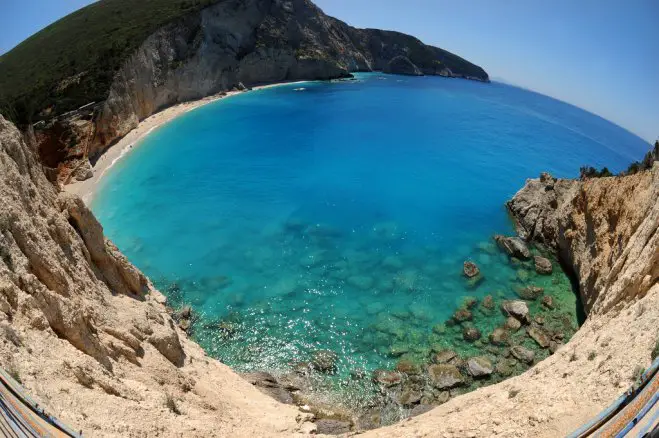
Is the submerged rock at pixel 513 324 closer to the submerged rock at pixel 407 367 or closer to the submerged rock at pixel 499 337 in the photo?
the submerged rock at pixel 499 337

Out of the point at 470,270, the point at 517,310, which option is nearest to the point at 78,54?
the point at 470,270

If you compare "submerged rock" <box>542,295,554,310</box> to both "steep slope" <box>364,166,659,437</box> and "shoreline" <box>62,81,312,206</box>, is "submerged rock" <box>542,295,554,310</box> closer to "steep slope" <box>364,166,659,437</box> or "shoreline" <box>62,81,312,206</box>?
"steep slope" <box>364,166,659,437</box>

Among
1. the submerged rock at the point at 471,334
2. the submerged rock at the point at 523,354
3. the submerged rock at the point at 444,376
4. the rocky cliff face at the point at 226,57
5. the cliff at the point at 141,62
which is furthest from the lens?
the rocky cliff face at the point at 226,57

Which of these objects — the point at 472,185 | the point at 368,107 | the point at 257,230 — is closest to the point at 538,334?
the point at 257,230

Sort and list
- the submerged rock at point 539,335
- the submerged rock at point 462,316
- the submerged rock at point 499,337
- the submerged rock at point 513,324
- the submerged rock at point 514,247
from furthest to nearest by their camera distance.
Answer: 1. the submerged rock at point 514,247
2. the submerged rock at point 462,316
3. the submerged rock at point 513,324
4. the submerged rock at point 499,337
5. the submerged rock at point 539,335

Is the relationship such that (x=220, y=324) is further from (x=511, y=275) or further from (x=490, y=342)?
(x=511, y=275)

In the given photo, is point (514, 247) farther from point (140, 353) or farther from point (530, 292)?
point (140, 353)

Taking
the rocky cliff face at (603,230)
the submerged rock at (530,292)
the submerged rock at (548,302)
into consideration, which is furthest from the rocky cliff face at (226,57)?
the rocky cliff face at (603,230)
